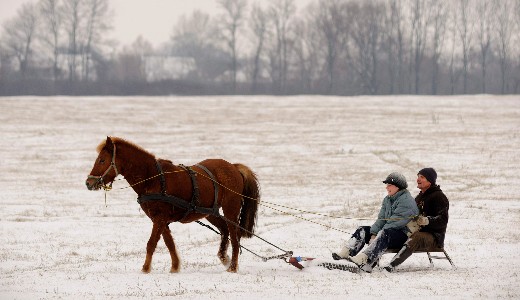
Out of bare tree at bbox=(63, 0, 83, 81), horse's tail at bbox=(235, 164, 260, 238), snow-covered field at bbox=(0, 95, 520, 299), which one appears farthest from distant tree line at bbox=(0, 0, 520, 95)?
horse's tail at bbox=(235, 164, 260, 238)

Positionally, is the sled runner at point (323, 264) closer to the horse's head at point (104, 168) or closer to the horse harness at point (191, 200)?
the horse harness at point (191, 200)

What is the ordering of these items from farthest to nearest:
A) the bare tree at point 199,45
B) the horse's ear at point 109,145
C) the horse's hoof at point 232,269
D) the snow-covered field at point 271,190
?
1. the bare tree at point 199,45
2. the horse's hoof at point 232,269
3. the horse's ear at point 109,145
4. the snow-covered field at point 271,190

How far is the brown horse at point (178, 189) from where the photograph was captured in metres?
10.8

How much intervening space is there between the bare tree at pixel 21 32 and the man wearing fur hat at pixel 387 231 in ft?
284

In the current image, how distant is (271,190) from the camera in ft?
82.1

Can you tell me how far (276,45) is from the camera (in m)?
99.5

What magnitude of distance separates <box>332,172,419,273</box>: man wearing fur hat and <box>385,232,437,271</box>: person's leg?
0.45ft

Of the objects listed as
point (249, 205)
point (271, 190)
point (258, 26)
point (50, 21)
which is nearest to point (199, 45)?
point (258, 26)

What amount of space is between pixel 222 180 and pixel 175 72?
10762 cm

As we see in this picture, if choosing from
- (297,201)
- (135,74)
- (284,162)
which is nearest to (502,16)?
(135,74)

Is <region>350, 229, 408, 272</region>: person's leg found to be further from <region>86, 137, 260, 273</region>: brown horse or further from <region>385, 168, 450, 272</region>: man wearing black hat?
<region>86, 137, 260, 273</region>: brown horse

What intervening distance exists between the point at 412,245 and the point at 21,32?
3619 inches

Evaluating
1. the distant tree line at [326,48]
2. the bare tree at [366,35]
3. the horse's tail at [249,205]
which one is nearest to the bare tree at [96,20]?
the distant tree line at [326,48]

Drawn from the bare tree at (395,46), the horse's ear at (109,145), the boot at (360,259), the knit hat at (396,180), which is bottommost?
the boot at (360,259)
